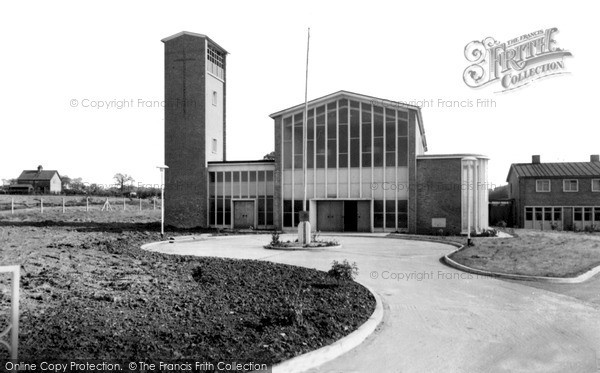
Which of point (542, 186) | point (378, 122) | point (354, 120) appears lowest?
point (542, 186)

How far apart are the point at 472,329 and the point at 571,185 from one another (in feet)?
132

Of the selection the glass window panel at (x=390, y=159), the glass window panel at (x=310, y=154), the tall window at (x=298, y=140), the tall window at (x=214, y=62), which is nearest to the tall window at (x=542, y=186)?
the glass window panel at (x=390, y=159)

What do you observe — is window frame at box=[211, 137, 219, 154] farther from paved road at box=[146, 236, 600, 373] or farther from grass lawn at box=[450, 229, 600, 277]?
paved road at box=[146, 236, 600, 373]

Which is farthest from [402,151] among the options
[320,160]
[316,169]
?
[316,169]

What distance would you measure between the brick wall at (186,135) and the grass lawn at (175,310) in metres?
22.2

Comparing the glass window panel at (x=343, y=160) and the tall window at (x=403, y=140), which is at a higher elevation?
the tall window at (x=403, y=140)

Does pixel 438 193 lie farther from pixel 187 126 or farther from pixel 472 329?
pixel 472 329

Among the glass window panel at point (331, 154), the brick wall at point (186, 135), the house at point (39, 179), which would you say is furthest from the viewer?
the house at point (39, 179)

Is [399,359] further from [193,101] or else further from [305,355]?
[193,101]

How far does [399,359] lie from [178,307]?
3.66m

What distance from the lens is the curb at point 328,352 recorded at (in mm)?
5388

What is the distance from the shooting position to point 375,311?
26.8 ft

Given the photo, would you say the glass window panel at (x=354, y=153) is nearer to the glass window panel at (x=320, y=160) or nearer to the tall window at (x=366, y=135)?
the tall window at (x=366, y=135)

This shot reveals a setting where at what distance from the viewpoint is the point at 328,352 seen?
5965 millimetres
